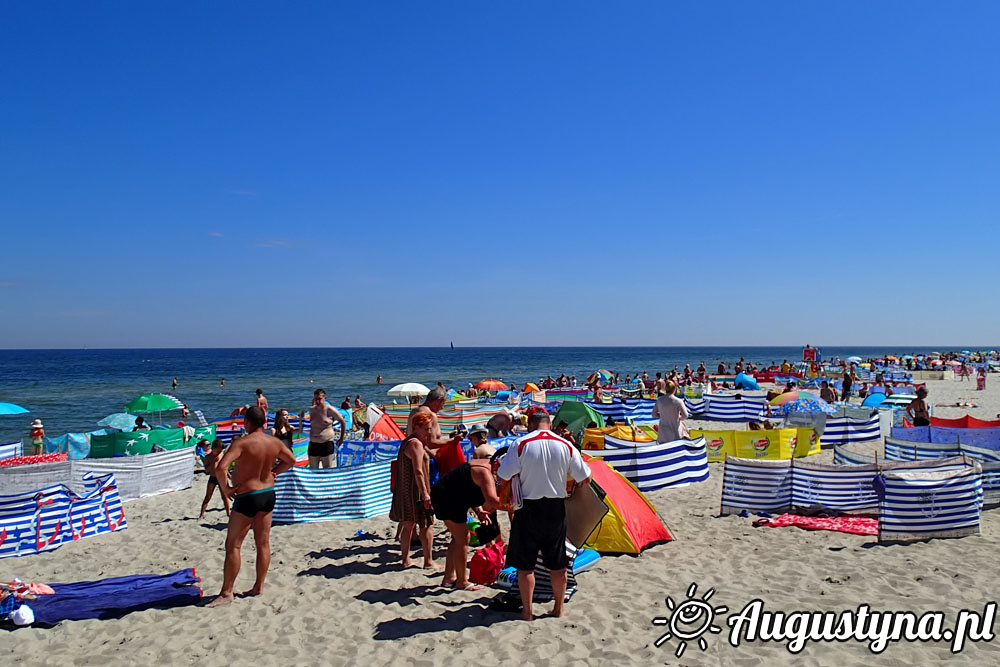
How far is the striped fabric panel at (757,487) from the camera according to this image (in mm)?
8305

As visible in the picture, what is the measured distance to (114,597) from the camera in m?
5.41

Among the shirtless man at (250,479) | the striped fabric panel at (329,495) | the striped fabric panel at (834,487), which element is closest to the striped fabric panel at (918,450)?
the striped fabric panel at (834,487)

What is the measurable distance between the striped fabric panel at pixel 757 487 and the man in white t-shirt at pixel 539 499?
4326 mm

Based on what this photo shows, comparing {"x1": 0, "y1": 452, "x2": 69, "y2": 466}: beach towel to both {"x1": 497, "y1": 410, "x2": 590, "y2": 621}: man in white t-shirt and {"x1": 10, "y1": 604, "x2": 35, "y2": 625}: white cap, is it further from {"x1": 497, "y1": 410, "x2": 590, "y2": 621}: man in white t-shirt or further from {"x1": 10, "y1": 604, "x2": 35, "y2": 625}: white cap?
{"x1": 497, "y1": 410, "x2": 590, "y2": 621}: man in white t-shirt

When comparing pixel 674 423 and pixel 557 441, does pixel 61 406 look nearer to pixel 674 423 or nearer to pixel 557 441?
pixel 674 423

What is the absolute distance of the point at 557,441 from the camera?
15.8 feet

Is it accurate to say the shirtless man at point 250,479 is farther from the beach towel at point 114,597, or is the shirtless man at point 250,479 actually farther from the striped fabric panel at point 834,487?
the striped fabric panel at point 834,487

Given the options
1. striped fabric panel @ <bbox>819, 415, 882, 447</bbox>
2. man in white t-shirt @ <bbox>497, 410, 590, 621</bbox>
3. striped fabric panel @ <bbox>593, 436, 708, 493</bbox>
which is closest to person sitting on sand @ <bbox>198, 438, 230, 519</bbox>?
man in white t-shirt @ <bbox>497, 410, 590, 621</bbox>

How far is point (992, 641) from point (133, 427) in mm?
17413

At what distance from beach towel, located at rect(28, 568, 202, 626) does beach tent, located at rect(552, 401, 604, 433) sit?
955 cm

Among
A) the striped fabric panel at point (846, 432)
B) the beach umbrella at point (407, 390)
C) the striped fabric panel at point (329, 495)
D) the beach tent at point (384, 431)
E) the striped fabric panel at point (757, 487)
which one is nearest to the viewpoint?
the striped fabric panel at point (757, 487)

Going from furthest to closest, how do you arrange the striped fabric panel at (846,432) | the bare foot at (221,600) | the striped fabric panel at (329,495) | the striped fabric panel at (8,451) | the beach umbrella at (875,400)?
the beach umbrella at (875,400) → the striped fabric panel at (846,432) → the striped fabric panel at (8,451) → the striped fabric panel at (329,495) → the bare foot at (221,600)

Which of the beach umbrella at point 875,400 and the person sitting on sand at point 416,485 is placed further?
the beach umbrella at point 875,400

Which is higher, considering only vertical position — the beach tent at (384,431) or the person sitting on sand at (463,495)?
the person sitting on sand at (463,495)
